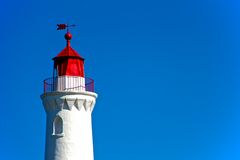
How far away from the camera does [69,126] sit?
951 inches

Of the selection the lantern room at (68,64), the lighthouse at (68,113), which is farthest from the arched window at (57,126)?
the lantern room at (68,64)

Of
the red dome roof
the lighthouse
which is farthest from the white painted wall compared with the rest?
the red dome roof

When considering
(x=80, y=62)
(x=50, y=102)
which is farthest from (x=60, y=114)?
(x=80, y=62)

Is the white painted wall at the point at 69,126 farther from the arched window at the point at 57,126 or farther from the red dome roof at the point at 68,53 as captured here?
the red dome roof at the point at 68,53

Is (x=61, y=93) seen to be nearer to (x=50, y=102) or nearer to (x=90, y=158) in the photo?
(x=50, y=102)

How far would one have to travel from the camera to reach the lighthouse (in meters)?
24.1

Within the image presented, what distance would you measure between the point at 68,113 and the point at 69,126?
0.48m

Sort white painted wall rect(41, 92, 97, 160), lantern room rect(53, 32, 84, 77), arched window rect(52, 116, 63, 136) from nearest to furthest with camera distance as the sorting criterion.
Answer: white painted wall rect(41, 92, 97, 160) → arched window rect(52, 116, 63, 136) → lantern room rect(53, 32, 84, 77)

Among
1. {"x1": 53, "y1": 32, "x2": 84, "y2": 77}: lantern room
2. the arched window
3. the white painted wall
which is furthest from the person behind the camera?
{"x1": 53, "y1": 32, "x2": 84, "y2": 77}: lantern room

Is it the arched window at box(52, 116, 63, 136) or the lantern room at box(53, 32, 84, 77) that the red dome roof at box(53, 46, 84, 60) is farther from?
the arched window at box(52, 116, 63, 136)

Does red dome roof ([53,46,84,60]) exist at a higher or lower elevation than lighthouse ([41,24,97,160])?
higher

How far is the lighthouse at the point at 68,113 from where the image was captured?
24078 mm

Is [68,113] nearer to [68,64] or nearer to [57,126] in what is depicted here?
[57,126]

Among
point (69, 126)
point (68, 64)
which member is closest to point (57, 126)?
point (69, 126)
